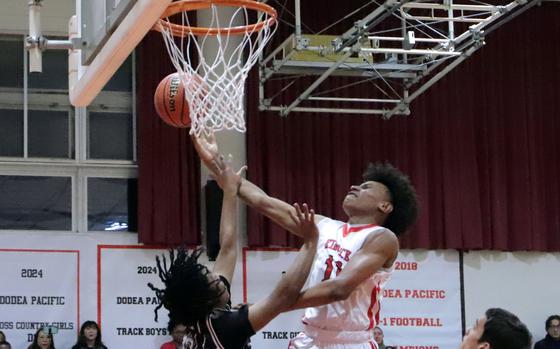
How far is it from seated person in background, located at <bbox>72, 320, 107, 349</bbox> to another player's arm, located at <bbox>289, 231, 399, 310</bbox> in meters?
7.36

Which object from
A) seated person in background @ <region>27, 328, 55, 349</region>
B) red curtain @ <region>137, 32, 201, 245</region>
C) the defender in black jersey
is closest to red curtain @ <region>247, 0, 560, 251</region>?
red curtain @ <region>137, 32, 201, 245</region>

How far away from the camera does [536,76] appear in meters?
14.9

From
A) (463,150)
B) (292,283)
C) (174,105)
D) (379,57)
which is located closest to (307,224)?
(292,283)

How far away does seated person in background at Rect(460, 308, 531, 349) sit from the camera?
15.0ft

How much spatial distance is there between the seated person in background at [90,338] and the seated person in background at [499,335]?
870 cm

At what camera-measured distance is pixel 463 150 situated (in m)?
14.5

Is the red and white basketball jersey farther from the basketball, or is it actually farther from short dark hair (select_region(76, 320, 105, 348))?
short dark hair (select_region(76, 320, 105, 348))

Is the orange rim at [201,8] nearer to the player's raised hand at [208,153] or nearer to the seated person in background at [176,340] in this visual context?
the player's raised hand at [208,153]

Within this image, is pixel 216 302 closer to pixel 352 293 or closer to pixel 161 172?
pixel 352 293

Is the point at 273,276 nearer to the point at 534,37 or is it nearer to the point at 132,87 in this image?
the point at 132,87

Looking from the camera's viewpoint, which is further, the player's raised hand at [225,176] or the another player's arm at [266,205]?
the another player's arm at [266,205]

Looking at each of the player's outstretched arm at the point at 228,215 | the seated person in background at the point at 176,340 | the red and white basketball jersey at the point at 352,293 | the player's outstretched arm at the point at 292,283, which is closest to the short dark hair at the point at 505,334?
the player's outstretched arm at the point at 292,283

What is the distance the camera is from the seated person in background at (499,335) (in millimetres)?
4578

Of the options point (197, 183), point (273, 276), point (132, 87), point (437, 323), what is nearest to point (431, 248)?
point (437, 323)
